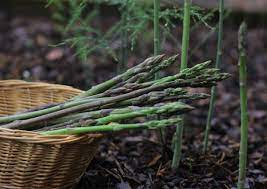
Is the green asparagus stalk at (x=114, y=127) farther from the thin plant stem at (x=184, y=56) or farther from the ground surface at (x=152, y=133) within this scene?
the thin plant stem at (x=184, y=56)

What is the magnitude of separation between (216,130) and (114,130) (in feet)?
4.59

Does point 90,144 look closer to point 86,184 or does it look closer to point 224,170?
point 86,184

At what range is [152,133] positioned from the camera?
2613 millimetres

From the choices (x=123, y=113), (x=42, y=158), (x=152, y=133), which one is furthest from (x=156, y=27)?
(x=152, y=133)

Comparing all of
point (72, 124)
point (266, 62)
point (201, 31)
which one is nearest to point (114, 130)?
point (72, 124)

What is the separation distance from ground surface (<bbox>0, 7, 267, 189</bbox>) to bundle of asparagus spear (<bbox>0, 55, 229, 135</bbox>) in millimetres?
164

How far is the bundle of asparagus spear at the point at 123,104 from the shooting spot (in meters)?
1.61

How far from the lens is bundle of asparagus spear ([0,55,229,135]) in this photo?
1.61m

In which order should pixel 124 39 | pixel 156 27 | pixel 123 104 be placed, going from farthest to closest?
pixel 124 39 < pixel 156 27 < pixel 123 104

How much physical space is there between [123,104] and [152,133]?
2.91ft

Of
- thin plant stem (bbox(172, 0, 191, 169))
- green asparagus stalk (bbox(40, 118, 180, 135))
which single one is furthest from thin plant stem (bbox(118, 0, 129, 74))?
green asparagus stalk (bbox(40, 118, 180, 135))

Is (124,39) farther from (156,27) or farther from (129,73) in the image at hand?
(129,73)

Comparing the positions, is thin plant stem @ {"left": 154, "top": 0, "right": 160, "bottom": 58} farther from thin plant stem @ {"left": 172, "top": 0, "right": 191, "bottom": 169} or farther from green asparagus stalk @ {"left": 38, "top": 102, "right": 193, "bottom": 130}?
green asparagus stalk @ {"left": 38, "top": 102, "right": 193, "bottom": 130}

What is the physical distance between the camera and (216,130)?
2865 mm
